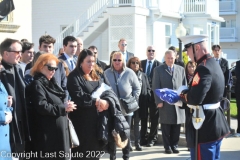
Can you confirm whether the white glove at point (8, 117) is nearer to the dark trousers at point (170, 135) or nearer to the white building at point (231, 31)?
the dark trousers at point (170, 135)

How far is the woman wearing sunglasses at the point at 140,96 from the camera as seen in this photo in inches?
407

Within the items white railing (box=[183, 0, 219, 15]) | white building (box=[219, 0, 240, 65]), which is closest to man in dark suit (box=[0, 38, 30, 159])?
white railing (box=[183, 0, 219, 15])

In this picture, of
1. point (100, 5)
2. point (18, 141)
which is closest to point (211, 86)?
point (18, 141)

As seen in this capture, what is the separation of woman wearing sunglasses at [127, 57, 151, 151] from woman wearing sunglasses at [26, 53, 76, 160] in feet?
13.3

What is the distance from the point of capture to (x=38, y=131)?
6242 millimetres

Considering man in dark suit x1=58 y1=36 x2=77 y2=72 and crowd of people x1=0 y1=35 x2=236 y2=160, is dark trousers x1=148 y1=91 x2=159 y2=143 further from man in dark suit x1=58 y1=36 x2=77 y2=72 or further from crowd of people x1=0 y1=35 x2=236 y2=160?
crowd of people x1=0 y1=35 x2=236 y2=160

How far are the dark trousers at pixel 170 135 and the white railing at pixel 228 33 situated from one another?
36179 millimetres

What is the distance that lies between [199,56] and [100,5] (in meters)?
19.9

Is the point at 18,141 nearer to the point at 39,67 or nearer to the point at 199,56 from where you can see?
the point at 39,67

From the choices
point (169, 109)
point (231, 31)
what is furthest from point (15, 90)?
point (231, 31)

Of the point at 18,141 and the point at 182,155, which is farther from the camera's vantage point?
the point at 182,155

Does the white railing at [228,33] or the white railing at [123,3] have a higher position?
the white railing at [123,3]

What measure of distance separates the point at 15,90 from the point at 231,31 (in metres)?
40.9

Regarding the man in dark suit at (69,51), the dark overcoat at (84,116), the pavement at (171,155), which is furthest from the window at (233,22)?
the dark overcoat at (84,116)
